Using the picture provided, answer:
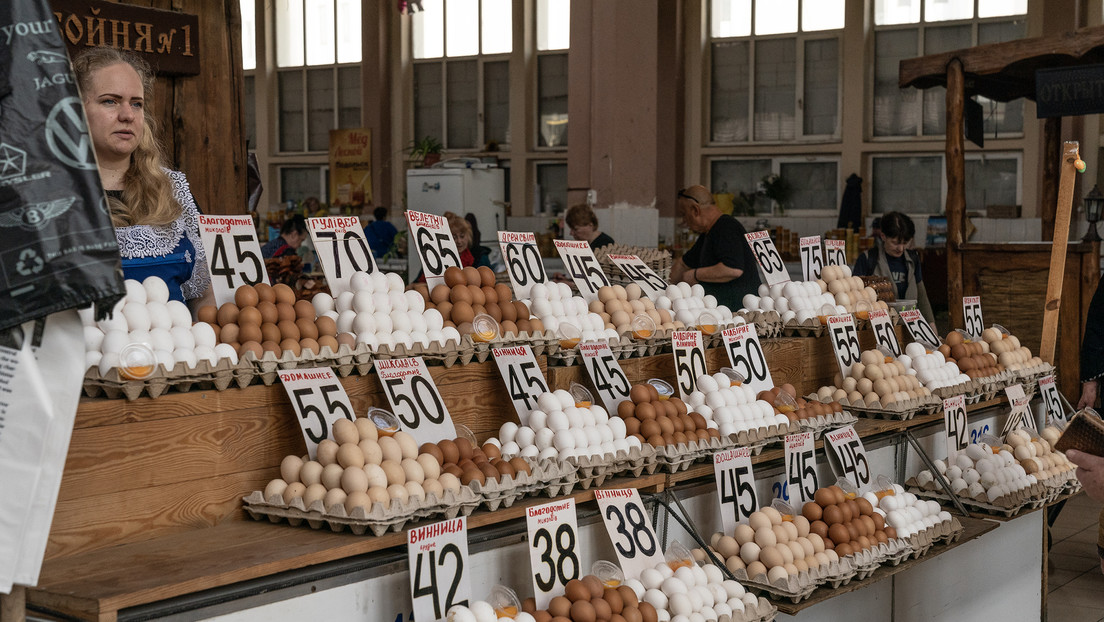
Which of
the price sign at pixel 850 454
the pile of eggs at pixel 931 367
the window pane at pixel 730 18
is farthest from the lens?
the window pane at pixel 730 18

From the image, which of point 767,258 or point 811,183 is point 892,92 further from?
point 767,258

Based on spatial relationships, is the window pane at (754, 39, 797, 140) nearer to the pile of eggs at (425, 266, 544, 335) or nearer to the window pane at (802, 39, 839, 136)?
the window pane at (802, 39, 839, 136)

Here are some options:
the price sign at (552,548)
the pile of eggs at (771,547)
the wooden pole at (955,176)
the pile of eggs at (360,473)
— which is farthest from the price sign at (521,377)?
the wooden pole at (955,176)

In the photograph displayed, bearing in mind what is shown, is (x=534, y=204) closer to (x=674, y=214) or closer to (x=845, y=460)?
(x=674, y=214)

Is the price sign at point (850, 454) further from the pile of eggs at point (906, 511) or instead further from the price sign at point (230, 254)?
the price sign at point (230, 254)

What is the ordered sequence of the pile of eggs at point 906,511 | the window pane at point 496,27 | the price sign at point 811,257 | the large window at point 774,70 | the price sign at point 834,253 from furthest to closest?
the window pane at point 496,27 < the large window at point 774,70 < the price sign at point 834,253 < the price sign at point 811,257 < the pile of eggs at point 906,511

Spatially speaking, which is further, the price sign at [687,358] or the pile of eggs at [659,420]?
the price sign at [687,358]

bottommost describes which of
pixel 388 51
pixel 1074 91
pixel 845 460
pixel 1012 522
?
pixel 1012 522

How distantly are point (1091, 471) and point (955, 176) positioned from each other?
486 centimetres

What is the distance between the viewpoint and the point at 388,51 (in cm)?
1509

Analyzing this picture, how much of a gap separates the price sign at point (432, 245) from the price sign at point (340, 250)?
0.17 metres

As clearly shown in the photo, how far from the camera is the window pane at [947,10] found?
40.8 feet

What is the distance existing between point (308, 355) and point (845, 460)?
193 cm

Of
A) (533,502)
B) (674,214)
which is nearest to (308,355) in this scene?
(533,502)
